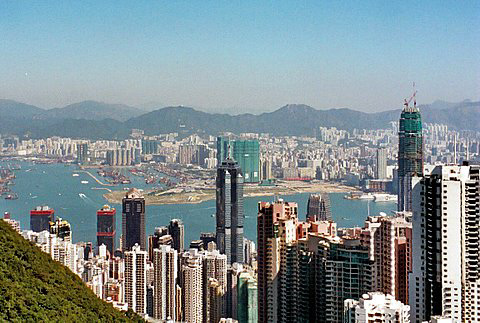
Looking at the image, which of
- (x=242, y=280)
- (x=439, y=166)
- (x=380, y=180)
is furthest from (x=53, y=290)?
(x=380, y=180)

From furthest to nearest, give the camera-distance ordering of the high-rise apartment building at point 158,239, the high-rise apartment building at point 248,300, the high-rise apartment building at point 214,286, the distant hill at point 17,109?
the distant hill at point 17,109 → the high-rise apartment building at point 158,239 → the high-rise apartment building at point 214,286 → the high-rise apartment building at point 248,300

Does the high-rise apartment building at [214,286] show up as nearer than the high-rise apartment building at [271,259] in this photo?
No

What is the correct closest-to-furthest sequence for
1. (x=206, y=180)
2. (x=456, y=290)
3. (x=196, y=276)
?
(x=456, y=290) → (x=196, y=276) → (x=206, y=180)

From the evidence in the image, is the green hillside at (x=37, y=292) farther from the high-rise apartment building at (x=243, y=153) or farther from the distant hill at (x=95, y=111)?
the high-rise apartment building at (x=243, y=153)

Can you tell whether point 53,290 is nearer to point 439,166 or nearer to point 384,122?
point 439,166

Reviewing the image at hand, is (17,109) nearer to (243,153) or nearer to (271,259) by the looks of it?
(243,153)

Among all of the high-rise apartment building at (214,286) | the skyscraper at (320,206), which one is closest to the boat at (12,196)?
the high-rise apartment building at (214,286)
